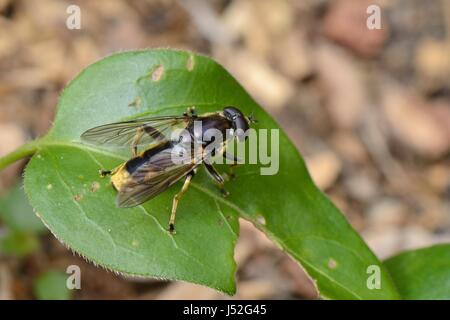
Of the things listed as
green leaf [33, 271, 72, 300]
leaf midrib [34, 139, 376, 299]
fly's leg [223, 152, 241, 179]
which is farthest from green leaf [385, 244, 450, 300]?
green leaf [33, 271, 72, 300]

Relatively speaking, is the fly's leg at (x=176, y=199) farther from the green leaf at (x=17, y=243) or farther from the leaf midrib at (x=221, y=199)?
the green leaf at (x=17, y=243)

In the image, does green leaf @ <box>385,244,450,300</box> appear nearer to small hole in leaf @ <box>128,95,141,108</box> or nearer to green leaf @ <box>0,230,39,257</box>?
small hole in leaf @ <box>128,95,141,108</box>

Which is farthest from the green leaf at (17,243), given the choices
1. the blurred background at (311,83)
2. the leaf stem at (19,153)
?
the leaf stem at (19,153)

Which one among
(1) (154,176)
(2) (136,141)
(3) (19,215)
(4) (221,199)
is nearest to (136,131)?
(2) (136,141)

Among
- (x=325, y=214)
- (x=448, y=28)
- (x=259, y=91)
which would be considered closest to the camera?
(x=325, y=214)
